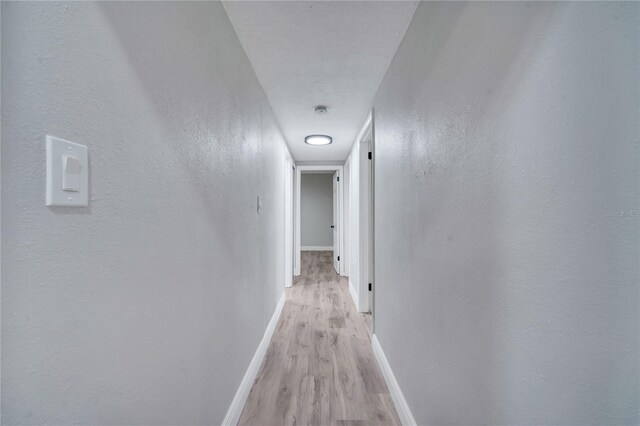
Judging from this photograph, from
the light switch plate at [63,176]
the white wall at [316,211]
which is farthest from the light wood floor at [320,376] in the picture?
the white wall at [316,211]

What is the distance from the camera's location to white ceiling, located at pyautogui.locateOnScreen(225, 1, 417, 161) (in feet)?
4.49

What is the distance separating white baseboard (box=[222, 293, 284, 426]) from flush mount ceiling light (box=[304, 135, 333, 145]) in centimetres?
217

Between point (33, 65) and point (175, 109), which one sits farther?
point (175, 109)

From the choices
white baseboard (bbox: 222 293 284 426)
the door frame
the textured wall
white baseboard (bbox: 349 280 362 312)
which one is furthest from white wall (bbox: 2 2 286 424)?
the textured wall

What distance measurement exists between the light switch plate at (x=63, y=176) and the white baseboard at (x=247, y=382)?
1346 millimetres

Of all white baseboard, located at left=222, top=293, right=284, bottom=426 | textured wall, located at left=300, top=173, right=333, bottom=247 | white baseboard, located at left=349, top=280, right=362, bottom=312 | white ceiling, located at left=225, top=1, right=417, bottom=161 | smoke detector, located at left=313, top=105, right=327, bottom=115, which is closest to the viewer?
white ceiling, located at left=225, top=1, right=417, bottom=161

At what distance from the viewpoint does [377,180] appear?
2297 millimetres

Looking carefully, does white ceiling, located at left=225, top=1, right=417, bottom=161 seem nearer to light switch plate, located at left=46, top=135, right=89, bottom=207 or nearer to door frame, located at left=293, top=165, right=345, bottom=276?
light switch plate, located at left=46, top=135, right=89, bottom=207

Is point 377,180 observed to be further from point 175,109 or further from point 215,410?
point 215,410

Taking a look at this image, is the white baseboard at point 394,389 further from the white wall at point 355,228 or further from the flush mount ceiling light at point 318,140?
the flush mount ceiling light at point 318,140

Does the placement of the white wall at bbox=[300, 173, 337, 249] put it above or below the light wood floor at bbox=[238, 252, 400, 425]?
above

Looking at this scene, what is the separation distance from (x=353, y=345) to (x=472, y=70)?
231 centimetres

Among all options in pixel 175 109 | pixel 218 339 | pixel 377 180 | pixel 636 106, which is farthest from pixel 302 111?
pixel 636 106

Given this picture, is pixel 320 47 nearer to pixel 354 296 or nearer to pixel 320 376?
pixel 320 376
